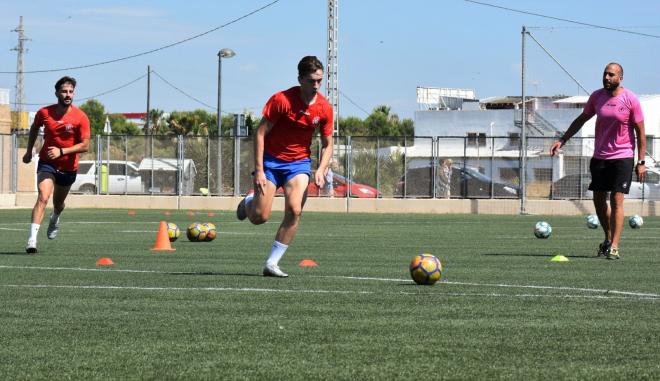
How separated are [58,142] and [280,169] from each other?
4.85 meters

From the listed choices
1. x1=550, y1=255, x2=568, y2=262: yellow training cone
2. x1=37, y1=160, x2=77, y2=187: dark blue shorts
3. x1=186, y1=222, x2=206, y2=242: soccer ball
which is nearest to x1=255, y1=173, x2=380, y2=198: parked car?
x1=186, y1=222, x2=206, y2=242: soccer ball

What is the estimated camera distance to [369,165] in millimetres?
40844

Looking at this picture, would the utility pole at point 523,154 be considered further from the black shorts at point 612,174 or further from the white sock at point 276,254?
the white sock at point 276,254

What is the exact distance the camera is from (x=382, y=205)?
1539 inches

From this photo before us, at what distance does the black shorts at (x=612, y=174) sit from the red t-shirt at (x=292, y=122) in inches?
171

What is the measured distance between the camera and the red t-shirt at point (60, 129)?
15422 mm

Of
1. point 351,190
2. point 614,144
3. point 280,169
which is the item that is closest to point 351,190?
point 351,190

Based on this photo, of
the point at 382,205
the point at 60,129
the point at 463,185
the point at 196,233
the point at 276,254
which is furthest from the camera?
the point at 463,185

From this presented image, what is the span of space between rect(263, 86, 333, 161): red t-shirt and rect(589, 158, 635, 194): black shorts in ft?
14.2

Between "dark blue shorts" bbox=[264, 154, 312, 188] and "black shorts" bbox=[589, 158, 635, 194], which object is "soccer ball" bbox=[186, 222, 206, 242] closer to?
"black shorts" bbox=[589, 158, 635, 194]

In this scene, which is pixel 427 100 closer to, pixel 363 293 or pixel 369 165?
pixel 369 165

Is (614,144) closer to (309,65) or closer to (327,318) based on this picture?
(309,65)

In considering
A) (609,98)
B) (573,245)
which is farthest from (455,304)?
(573,245)

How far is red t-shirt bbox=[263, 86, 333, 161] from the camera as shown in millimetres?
11312
